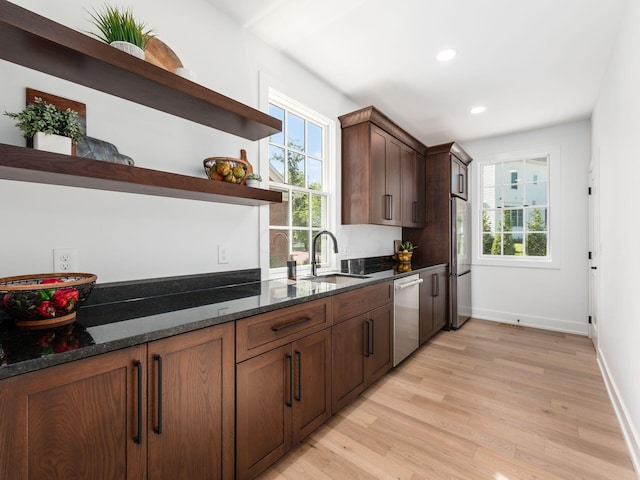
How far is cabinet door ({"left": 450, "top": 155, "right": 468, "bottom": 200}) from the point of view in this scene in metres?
4.02

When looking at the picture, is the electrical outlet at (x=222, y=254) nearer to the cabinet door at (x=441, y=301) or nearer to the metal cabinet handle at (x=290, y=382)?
the metal cabinet handle at (x=290, y=382)

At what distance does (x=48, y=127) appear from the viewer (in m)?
1.18

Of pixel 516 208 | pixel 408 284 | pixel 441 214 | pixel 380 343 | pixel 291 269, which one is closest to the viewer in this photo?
pixel 291 269

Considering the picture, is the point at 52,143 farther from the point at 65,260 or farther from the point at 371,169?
the point at 371,169

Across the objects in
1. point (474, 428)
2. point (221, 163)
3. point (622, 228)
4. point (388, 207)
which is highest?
point (221, 163)

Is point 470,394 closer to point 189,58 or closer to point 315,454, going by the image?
point 315,454

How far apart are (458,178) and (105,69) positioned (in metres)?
4.03

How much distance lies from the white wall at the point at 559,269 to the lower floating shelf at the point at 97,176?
4.14 metres

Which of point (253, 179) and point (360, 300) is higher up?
point (253, 179)

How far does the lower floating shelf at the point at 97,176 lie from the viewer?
107 centimetres

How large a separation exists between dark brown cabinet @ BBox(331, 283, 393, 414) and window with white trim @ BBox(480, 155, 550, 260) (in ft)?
9.20

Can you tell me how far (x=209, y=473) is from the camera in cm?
128

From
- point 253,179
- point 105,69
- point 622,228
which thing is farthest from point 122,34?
point 622,228

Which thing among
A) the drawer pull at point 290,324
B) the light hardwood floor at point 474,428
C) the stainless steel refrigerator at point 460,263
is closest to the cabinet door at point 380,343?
the light hardwood floor at point 474,428
